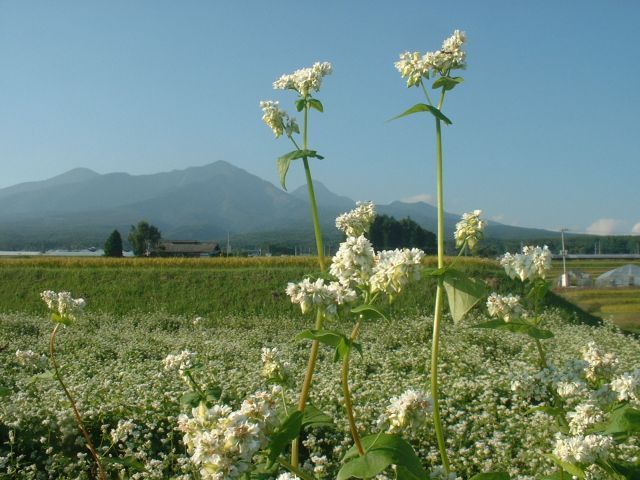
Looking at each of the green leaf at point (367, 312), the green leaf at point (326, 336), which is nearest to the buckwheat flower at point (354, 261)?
the green leaf at point (367, 312)

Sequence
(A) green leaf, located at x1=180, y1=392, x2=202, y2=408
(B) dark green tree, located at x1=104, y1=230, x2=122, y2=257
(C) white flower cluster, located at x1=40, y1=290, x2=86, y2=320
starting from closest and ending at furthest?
(A) green leaf, located at x1=180, y1=392, x2=202, y2=408, (C) white flower cluster, located at x1=40, y1=290, x2=86, y2=320, (B) dark green tree, located at x1=104, y1=230, x2=122, y2=257

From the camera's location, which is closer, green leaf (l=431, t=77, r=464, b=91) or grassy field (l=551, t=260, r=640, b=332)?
green leaf (l=431, t=77, r=464, b=91)

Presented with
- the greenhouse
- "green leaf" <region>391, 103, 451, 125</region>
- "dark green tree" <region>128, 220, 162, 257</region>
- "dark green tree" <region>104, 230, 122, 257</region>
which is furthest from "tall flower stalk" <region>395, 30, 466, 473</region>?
"dark green tree" <region>128, 220, 162, 257</region>

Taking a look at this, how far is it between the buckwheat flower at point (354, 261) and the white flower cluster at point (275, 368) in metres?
0.70

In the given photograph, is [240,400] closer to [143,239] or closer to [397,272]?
[397,272]

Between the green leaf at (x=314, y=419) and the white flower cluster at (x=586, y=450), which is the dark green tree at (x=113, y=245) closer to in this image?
the green leaf at (x=314, y=419)

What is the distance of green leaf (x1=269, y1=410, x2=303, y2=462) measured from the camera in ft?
6.47

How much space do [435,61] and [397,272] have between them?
1.16 m

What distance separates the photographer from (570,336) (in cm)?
1396

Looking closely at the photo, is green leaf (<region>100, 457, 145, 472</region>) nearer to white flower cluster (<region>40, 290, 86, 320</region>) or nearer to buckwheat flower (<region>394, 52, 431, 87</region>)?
white flower cluster (<region>40, 290, 86, 320</region>)

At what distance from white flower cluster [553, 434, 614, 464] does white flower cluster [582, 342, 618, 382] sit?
2.49 ft

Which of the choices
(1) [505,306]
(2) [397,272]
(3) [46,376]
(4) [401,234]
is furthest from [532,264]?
(4) [401,234]

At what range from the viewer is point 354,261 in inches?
87.7

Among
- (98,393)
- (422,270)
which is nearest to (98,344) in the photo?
(98,393)
